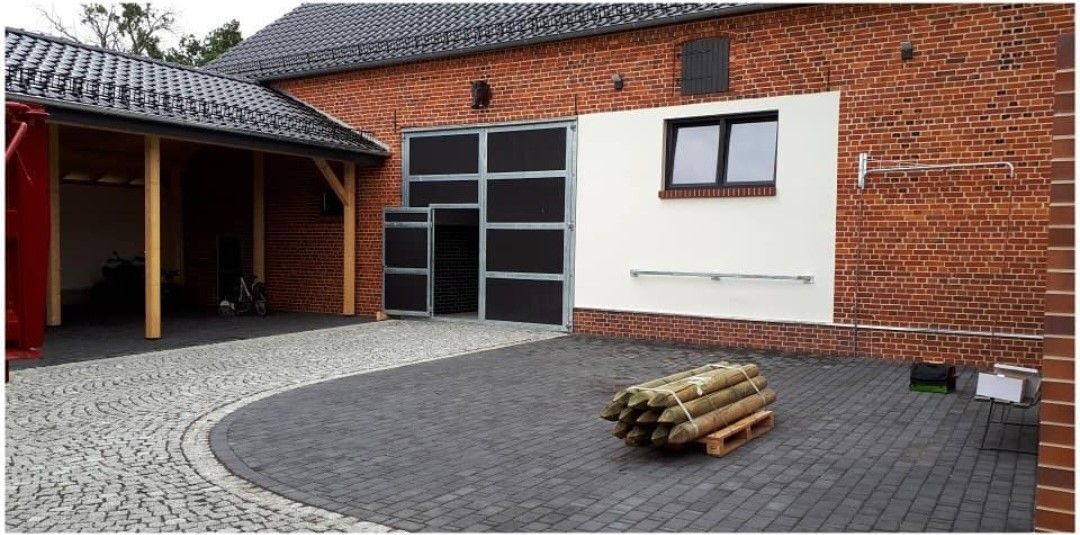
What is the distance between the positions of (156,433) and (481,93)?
8.56 metres

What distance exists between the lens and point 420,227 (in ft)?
47.0

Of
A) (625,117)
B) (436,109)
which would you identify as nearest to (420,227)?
(436,109)

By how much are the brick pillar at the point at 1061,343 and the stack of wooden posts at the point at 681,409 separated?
2174 millimetres

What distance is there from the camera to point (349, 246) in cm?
1491

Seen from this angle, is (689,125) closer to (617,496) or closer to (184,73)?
(617,496)

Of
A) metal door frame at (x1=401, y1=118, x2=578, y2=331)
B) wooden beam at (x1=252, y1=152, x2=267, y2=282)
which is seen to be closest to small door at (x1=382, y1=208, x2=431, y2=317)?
metal door frame at (x1=401, y1=118, x2=578, y2=331)

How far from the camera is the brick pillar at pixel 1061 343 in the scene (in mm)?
3480

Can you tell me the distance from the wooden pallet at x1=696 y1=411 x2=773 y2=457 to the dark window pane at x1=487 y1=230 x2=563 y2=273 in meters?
6.81

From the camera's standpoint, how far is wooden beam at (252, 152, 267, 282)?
15977 mm

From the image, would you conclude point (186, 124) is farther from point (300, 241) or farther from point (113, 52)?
point (300, 241)

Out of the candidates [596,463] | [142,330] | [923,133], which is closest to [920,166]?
[923,133]

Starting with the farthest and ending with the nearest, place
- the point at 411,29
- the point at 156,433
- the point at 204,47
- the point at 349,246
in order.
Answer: the point at 204,47 < the point at 411,29 < the point at 349,246 < the point at 156,433

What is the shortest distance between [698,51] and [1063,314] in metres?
8.55

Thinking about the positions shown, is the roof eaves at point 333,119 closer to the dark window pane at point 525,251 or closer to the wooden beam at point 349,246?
the wooden beam at point 349,246
